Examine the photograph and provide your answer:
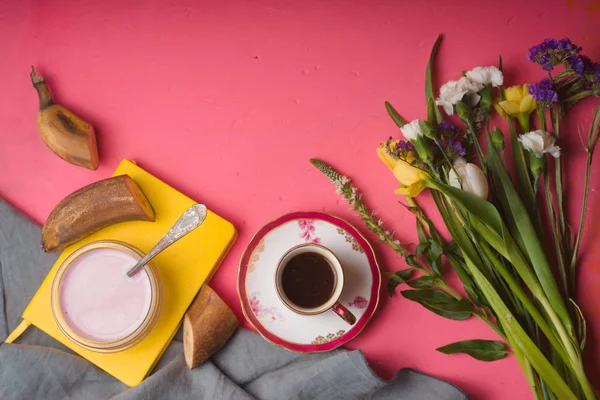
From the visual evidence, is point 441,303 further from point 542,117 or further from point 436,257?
point 542,117

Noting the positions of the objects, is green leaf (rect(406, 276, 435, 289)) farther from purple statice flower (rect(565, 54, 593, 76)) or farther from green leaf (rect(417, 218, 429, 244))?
purple statice flower (rect(565, 54, 593, 76))

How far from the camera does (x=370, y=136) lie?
90 centimetres

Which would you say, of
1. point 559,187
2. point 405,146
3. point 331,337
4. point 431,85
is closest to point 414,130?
point 405,146

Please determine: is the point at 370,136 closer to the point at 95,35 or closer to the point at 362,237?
the point at 362,237

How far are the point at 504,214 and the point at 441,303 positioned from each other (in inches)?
6.5

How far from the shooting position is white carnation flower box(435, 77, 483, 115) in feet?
2.56

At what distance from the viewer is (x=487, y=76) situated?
2.67 feet

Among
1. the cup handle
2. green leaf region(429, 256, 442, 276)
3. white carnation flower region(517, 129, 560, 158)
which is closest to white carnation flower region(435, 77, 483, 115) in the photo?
white carnation flower region(517, 129, 560, 158)

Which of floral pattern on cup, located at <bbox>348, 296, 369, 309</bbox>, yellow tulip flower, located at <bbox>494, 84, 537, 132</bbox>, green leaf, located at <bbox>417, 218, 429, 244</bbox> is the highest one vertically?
yellow tulip flower, located at <bbox>494, 84, 537, 132</bbox>

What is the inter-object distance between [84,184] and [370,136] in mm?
521

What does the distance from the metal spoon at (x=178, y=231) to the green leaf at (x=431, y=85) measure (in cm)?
39

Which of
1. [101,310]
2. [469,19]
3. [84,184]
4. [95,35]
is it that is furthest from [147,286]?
[469,19]

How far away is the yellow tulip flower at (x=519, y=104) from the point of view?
803mm

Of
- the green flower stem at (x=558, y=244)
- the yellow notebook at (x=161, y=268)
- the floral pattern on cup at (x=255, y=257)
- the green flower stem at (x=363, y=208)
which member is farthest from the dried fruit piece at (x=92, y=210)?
the green flower stem at (x=558, y=244)
